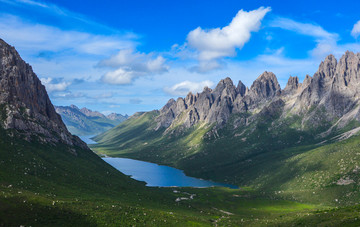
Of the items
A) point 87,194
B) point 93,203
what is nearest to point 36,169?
point 87,194

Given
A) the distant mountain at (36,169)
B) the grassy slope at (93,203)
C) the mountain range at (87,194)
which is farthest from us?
the mountain range at (87,194)

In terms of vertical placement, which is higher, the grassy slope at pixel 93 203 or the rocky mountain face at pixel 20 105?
the rocky mountain face at pixel 20 105

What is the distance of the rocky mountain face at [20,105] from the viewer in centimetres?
15750

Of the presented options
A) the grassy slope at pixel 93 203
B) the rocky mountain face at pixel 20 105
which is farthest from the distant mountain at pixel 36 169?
the grassy slope at pixel 93 203

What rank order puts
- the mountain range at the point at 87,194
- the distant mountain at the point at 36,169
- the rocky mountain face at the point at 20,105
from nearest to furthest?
the distant mountain at the point at 36,169 → the mountain range at the point at 87,194 → the rocky mountain face at the point at 20,105

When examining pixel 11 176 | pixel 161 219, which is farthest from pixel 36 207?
pixel 11 176

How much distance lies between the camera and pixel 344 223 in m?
56.1

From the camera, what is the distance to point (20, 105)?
6919 inches

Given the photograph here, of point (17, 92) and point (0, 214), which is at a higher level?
point (17, 92)

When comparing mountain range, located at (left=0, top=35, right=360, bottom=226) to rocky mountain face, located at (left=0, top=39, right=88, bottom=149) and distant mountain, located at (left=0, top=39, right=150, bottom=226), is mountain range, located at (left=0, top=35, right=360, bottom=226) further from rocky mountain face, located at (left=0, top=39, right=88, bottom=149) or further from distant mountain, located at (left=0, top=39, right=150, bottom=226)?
rocky mountain face, located at (left=0, top=39, right=88, bottom=149)

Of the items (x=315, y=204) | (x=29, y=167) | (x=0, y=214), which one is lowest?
(x=315, y=204)

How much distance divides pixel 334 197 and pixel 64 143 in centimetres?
19355

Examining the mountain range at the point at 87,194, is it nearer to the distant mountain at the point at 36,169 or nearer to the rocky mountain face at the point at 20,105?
the distant mountain at the point at 36,169

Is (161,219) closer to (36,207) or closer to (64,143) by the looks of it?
(36,207)
